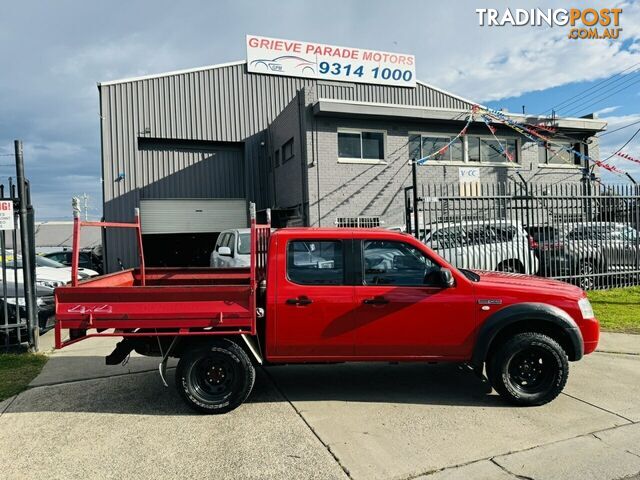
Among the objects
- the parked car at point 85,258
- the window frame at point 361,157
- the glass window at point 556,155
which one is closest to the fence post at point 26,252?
the window frame at point 361,157

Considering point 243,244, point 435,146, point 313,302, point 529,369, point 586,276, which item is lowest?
point 529,369

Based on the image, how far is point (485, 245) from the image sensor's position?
1016 centimetres

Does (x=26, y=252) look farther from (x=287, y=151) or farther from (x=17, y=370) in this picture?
(x=287, y=151)

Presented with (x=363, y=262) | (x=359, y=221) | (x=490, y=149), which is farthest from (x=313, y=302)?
(x=490, y=149)

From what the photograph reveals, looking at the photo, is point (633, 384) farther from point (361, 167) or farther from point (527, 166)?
point (527, 166)

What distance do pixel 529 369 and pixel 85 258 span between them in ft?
58.1

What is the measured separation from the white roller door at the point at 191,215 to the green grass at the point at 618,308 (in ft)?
45.4

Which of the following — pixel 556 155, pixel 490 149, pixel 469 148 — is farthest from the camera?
pixel 556 155

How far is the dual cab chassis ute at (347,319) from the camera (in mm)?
4453

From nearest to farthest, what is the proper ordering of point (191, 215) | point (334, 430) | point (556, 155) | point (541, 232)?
point (334, 430) → point (541, 232) → point (556, 155) → point (191, 215)

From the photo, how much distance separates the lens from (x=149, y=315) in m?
4.43

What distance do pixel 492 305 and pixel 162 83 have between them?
58.0 feet

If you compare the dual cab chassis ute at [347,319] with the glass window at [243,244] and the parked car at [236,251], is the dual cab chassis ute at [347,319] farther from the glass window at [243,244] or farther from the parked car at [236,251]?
the glass window at [243,244]

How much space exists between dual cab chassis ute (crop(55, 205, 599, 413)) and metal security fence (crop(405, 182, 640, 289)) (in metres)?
4.72
